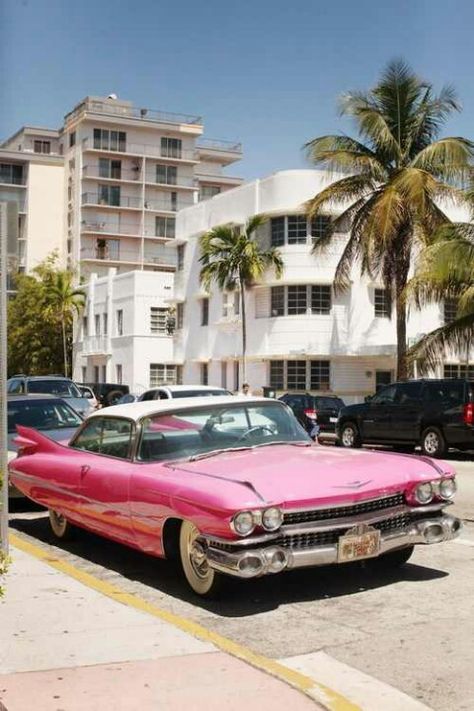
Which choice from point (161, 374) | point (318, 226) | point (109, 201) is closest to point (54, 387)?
point (318, 226)

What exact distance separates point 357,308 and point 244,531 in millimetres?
33917

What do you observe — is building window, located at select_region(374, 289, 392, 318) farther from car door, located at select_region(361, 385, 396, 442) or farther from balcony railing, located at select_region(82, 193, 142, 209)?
balcony railing, located at select_region(82, 193, 142, 209)

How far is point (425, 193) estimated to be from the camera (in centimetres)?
2898

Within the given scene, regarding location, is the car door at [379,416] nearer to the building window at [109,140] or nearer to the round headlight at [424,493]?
the round headlight at [424,493]

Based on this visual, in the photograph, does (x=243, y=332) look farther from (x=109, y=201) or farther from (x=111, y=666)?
(x=109, y=201)

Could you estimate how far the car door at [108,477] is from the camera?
7.62m

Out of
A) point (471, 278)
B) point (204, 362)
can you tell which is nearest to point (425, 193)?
point (471, 278)

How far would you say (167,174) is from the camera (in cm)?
8406

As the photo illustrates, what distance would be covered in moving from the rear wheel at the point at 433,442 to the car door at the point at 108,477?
14430 mm

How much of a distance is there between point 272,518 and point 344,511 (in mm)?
628

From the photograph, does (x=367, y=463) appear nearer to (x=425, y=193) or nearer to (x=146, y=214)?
(x=425, y=193)

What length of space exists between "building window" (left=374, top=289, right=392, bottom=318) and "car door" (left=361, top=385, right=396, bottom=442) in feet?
54.7

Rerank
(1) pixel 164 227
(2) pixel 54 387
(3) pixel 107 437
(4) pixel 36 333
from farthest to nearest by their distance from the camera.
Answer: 1. (1) pixel 164 227
2. (4) pixel 36 333
3. (2) pixel 54 387
4. (3) pixel 107 437

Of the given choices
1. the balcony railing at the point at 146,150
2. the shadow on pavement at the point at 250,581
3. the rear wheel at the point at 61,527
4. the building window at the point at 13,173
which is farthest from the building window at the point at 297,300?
the building window at the point at 13,173
